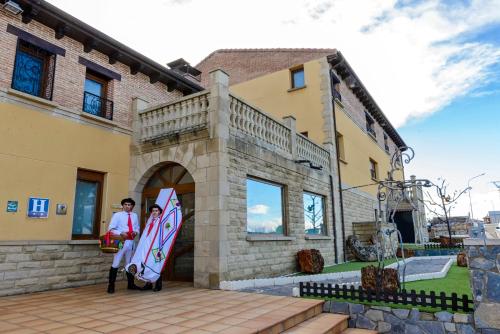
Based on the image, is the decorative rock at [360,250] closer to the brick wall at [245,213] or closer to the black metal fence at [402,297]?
the brick wall at [245,213]

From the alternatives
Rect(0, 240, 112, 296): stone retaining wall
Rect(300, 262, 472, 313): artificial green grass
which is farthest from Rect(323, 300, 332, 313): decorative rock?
Rect(0, 240, 112, 296): stone retaining wall

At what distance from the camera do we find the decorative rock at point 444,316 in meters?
4.73

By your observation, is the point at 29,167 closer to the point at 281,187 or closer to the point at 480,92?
the point at 281,187

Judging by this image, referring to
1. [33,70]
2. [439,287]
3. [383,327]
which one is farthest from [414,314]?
[33,70]

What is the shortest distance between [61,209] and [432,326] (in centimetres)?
742

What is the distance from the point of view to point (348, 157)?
15516 mm

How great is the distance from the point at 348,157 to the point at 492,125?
554 centimetres

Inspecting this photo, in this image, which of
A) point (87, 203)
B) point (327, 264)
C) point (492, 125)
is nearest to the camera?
point (87, 203)

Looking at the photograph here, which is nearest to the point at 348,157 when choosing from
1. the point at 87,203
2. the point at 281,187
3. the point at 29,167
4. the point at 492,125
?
the point at 492,125

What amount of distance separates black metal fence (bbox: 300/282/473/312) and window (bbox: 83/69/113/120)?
262 inches

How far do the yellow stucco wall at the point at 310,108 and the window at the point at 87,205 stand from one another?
7.18 metres

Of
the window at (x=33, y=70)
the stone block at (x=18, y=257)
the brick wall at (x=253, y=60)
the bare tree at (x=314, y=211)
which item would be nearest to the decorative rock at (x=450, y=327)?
the bare tree at (x=314, y=211)

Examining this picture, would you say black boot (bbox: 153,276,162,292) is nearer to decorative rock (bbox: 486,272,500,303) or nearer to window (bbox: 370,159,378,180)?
decorative rock (bbox: 486,272,500,303)

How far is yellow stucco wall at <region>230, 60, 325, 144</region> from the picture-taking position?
14.3m
